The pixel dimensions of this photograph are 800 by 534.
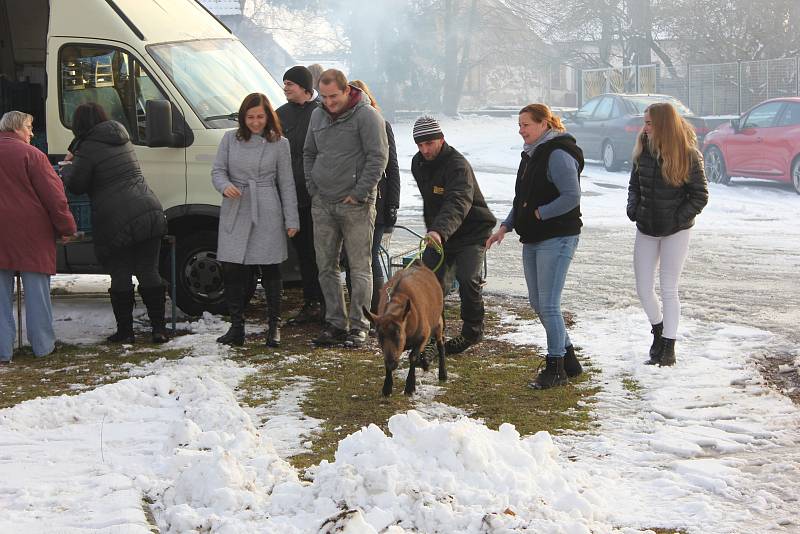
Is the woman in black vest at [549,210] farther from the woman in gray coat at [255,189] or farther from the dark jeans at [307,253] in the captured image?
the dark jeans at [307,253]

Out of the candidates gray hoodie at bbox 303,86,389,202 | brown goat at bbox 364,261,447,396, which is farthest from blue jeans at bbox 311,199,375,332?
brown goat at bbox 364,261,447,396

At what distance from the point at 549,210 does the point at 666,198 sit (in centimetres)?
109

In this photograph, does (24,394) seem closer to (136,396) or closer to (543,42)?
(136,396)

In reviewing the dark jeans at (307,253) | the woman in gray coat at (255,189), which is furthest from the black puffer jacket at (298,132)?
the woman in gray coat at (255,189)

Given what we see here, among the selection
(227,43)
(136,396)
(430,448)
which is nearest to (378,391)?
(136,396)

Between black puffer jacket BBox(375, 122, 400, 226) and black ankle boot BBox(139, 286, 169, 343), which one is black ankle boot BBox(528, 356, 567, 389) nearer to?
black puffer jacket BBox(375, 122, 400, 226)

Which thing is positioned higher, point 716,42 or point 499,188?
point 716,42

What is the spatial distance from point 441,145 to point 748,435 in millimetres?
3027

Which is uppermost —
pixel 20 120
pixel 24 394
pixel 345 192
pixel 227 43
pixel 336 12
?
pixel 336 12

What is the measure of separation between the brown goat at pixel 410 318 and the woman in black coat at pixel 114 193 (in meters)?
2.50

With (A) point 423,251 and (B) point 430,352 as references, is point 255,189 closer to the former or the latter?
(A) point 423,251

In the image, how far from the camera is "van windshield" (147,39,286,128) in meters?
9.55

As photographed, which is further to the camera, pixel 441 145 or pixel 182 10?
pixel 182 10

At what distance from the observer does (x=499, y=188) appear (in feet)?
71.2
